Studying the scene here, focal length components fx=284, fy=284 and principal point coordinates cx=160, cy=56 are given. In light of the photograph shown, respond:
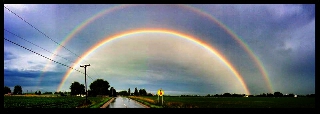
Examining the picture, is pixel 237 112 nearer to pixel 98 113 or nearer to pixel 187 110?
pixel 187 110

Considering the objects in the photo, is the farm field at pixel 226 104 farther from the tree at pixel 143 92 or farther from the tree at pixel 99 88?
the tree at pixel 143 92

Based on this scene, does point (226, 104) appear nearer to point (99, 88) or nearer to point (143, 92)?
point (99, 88)

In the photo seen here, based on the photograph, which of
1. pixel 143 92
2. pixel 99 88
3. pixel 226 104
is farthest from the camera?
pixel 143 92

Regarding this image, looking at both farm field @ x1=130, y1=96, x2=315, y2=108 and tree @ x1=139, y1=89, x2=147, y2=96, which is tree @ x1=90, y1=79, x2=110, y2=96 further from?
farm field @ x1=130, y1=96, x2=315, y2=108

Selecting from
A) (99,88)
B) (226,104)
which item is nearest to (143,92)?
(99,88)

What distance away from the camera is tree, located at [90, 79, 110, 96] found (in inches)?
6117

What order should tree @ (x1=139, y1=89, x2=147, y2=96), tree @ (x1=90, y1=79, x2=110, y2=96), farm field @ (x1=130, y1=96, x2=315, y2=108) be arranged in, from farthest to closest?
tree @ (x1=139, y1=89, x2=147, y2=96)
tree @ (x1=90, y1=79, x2=110, y2=96)
farm field @ (x1=130, y1=96, x2=315, y2=108)

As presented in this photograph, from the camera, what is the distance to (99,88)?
158125mm

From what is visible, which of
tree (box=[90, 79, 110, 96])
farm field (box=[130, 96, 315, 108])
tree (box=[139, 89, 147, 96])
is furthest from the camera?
tree (box=[139, 89, 147, 96])

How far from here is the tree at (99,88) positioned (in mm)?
155375

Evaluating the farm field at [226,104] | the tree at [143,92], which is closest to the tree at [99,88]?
the tree at [143,92]

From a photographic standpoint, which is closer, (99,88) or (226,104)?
(226,104)

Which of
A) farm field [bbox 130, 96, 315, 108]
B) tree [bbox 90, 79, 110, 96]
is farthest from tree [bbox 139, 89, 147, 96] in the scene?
farm field [bbox 130, 96, 315, 108]
